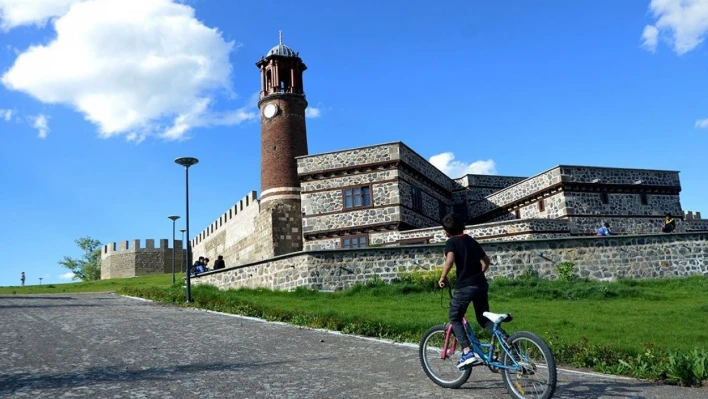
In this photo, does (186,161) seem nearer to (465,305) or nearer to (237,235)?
Result: (465,305)

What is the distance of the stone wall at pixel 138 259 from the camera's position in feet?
193

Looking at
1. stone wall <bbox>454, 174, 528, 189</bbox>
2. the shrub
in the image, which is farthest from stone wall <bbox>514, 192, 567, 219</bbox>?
the shrub

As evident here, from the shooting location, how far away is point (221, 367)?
8.11 meters

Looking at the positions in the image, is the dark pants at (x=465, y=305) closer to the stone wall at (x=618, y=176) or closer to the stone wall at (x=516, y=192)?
the stone wall at (x=516, y=192)

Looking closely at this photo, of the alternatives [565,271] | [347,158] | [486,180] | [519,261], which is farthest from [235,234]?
[565,271]

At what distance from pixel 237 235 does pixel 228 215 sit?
3.56m

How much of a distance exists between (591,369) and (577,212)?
83.0 ft

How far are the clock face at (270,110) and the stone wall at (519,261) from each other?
47.8ft

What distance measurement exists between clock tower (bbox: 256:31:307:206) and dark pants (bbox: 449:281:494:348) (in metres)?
29.4

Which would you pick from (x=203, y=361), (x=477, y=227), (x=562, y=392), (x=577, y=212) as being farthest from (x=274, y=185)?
(x=562, y=392)

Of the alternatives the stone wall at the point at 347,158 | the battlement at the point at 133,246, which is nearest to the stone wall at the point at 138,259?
the battlement at the point at 133,246

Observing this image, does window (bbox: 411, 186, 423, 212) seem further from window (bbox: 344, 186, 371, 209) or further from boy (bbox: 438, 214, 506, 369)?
boy (bbox: 438, 214, 506, 369)

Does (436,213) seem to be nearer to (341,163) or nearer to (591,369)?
(341,163)

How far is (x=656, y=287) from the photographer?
2205cm
